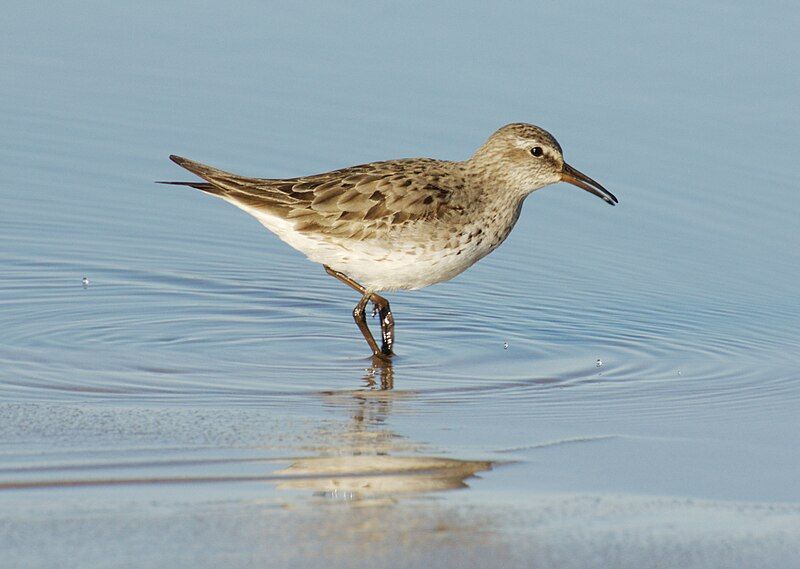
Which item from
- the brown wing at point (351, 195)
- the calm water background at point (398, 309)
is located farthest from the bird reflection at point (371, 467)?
the brown wing at point (351, 195)

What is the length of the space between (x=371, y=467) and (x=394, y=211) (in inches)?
121

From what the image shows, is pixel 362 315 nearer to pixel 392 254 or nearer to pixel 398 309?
pixel 392 254

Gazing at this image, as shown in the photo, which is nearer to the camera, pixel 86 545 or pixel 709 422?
pixel 86 545

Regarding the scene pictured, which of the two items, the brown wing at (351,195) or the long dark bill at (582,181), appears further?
the long dark bill at (582,181)

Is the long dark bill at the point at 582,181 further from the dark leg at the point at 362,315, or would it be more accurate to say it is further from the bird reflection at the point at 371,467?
the bird reflection at the point at 371,467

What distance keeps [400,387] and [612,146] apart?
4.77m

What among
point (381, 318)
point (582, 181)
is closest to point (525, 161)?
point (582, 181)

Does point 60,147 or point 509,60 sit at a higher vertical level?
point 509,60

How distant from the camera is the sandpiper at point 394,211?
954 cm

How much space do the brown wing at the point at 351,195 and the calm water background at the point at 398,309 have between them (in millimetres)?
778

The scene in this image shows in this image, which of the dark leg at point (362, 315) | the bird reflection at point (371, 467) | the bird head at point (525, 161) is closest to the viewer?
the bird reflection at point (371, 467)

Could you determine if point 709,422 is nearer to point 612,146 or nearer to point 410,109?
point 612,146

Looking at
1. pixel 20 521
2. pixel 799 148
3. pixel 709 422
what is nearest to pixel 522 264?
pixel 799 148

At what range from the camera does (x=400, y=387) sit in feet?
28.2
